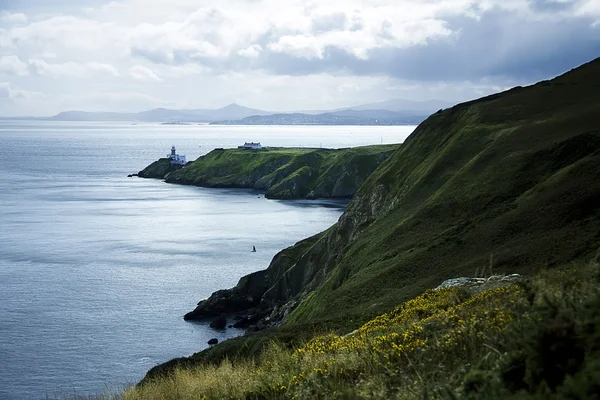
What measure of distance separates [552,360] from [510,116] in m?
67.2

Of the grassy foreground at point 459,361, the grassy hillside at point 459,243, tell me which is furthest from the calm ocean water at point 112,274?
the grassy foreground at point 459,361

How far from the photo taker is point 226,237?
401ft

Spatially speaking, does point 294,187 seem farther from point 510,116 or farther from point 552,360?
point 552,360

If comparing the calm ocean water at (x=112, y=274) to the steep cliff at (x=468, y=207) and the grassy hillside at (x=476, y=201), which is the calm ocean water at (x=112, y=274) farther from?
the grassy hillside at (x=476, y=201)

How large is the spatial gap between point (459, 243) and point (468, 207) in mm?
7926

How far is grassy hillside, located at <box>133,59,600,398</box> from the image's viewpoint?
39.5ft

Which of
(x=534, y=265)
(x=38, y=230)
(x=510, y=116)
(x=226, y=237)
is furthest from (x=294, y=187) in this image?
(x=534, y=265)

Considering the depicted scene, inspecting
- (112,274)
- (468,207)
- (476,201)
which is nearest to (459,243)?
(468,207)

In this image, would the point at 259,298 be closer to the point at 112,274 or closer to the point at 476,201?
the point at 112,274

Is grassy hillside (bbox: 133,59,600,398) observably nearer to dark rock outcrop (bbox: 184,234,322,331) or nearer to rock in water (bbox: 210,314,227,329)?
dark rock outcrop (bbox: 184,234,322,331)

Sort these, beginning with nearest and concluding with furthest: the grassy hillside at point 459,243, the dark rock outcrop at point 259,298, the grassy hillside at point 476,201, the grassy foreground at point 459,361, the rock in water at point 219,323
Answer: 1. the grassy foreground at point 459,361
2. the grassy hillside at point 459,243
3. the grassy hillside at point 476,201
4. the rock in water at point 219,323
5. the dark rock outcrop at point 259,298

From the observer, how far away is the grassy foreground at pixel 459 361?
30.1 ft

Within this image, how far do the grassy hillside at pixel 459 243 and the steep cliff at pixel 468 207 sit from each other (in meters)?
0.16

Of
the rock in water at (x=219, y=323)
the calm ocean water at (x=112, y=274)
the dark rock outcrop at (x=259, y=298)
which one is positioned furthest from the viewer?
the dark rock outcrop at (x=259, y=298)
